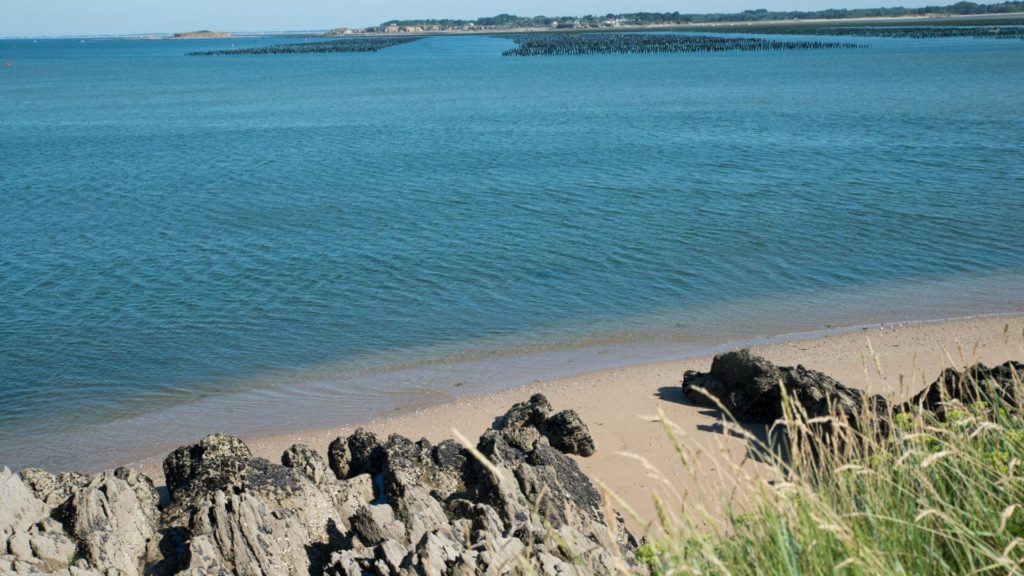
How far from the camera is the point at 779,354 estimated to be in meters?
16.0

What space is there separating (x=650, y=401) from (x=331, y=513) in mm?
6285

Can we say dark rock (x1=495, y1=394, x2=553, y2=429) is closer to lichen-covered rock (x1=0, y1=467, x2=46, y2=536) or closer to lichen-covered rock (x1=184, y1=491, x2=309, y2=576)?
lichen-covered rock (x1=184, y1=491, x2=309, y2=576)

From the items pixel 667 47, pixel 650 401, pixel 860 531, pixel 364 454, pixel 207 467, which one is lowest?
pixel 650 401

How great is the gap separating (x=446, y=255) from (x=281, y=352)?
7.18 metres

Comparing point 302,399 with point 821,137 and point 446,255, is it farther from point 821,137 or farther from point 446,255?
point 821,137

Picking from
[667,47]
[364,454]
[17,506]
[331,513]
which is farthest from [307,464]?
[667,47]

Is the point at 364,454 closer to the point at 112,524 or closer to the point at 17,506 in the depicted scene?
the point at 112,524

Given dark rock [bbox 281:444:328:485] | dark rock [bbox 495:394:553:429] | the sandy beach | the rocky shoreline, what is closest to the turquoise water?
the sandy beach

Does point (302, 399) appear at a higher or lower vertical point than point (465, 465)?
lower

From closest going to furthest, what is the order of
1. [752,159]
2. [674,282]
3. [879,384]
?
[879,384] → [674,282] → [752,159]

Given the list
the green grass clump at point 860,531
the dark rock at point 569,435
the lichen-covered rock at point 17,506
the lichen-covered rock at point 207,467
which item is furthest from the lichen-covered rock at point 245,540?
the green grass clump at point 860,531

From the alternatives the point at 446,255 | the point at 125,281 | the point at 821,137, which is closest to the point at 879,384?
the point at 446,255

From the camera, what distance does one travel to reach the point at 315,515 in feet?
29.0

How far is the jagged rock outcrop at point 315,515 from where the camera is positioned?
7332 mm
